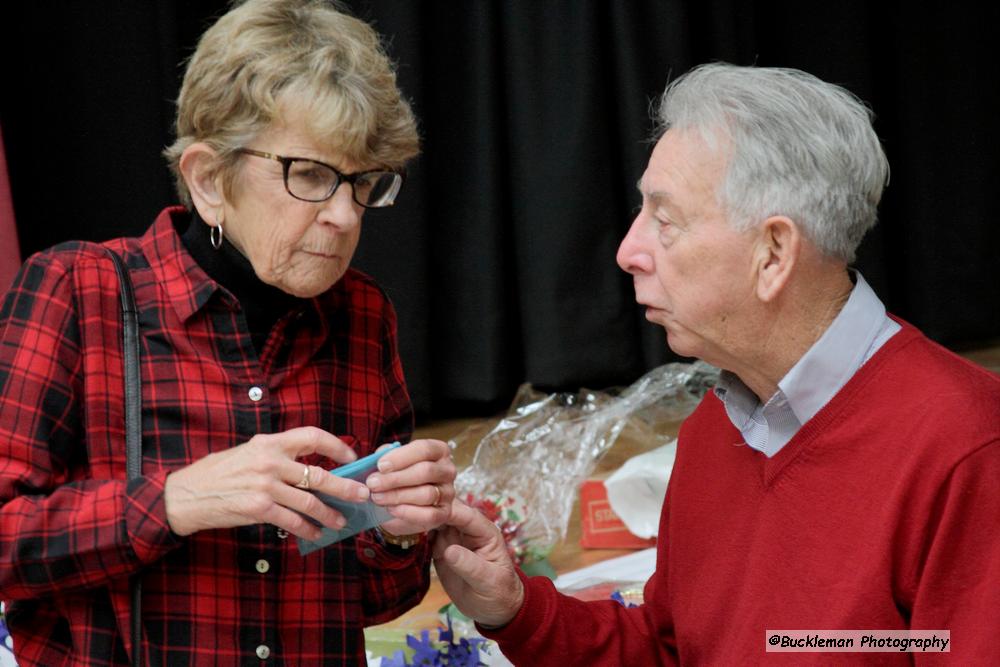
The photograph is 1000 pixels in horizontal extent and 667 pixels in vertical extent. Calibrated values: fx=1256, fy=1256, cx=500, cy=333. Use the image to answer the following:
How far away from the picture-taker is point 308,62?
1545 mm

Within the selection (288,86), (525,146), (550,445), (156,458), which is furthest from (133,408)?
(525,146)

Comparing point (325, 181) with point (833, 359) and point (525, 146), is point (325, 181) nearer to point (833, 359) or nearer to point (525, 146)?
Answer: point (833, 359)

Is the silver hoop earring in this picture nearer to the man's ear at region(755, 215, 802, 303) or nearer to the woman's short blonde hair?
the woman's short blonde hair

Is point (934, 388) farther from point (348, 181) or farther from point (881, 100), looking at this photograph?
point (881, 100)

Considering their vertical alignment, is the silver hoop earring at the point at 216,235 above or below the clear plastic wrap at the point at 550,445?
above

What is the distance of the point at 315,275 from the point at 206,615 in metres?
0.44

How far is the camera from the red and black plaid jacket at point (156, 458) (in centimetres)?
143

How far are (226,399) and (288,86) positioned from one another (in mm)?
395

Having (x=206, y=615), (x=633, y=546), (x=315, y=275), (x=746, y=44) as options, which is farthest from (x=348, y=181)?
(x=746, y=44)

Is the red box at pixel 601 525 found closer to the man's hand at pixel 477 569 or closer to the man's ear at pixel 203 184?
the man's hand at pixel 477 569

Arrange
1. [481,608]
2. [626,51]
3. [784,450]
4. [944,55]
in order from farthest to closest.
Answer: [944,55] → [626,51] → [481,608] → [784,450]

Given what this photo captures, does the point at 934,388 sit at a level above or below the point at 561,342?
above

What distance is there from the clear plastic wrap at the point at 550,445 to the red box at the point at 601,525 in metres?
0.08

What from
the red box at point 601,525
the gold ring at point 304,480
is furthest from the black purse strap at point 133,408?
the red box at point 601,525
